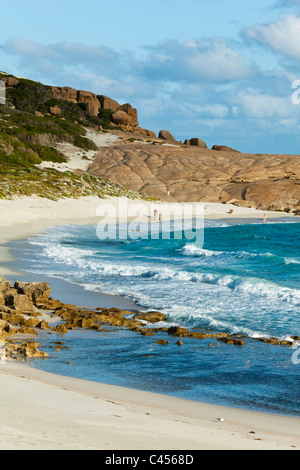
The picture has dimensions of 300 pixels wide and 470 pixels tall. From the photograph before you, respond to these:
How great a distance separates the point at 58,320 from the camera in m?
13.9

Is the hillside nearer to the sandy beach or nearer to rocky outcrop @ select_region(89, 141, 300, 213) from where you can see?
rocky outcrop @ select_region(89, 141, 300, 213)

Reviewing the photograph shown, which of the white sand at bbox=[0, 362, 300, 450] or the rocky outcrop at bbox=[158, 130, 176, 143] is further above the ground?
the rocky outcrop at bbox=[158, 130, 176, 143]

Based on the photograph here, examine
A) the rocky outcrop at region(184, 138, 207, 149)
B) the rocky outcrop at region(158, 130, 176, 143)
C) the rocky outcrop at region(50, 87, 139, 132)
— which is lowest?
the rocky outcrop at region(184, 138, 207, 149)

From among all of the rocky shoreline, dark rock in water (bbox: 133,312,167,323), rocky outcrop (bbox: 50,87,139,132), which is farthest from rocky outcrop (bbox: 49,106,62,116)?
dark rock in water (bbox: 133,312,167,323)

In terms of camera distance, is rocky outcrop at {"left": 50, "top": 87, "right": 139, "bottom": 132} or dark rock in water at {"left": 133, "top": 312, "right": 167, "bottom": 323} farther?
rocky outcrop at {"left": 50, "top": 87, "right": 139, "bottom": 132}

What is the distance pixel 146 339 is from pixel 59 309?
3.28 metres

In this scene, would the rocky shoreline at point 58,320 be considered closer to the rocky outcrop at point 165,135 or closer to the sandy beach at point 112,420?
the sandy beach at point 112,420

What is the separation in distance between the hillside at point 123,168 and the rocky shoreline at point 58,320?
98.3 ft

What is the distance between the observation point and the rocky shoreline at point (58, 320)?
11953mm

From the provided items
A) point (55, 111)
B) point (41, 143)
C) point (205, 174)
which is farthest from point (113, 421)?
point (55, 111)

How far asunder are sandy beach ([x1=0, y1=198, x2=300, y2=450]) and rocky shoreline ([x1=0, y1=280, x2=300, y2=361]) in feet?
8.09

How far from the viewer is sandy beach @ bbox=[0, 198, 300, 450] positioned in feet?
17.7

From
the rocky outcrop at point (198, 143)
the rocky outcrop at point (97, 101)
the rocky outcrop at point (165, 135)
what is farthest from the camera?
the rocky outcrop at point (97, 101)

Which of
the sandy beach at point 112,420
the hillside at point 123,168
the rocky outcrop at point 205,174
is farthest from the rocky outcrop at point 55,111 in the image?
the sandy beach at point 112,420
